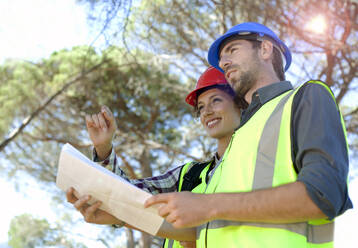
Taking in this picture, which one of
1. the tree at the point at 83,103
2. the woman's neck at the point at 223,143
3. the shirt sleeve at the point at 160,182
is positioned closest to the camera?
the shirt sleeve at the point at 160,182

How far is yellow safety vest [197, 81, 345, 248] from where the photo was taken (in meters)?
1.19

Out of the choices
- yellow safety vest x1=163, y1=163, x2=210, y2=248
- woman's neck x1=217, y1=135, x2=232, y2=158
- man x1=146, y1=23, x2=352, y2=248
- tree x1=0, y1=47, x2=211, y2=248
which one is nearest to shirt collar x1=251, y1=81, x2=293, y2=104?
man x1=146, y1=23, x2=352, y2=248

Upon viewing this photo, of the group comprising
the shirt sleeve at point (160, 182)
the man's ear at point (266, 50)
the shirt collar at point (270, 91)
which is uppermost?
the man's ear at point (266, 50)

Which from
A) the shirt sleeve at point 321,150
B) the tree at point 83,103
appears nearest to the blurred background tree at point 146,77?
the tree at point 83,103

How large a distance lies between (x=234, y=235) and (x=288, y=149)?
1.08ft

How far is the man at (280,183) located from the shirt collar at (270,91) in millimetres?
54

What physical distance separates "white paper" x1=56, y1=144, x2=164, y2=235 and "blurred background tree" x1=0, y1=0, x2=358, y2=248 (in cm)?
285

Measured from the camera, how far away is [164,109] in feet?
34.8

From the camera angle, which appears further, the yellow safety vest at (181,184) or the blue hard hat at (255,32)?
the yellow safety vest at (181,184)

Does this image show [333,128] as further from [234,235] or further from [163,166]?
[163,166]

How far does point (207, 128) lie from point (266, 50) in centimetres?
81

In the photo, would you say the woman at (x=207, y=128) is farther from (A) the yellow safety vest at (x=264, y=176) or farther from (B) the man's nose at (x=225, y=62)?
(B) the man's nose at (x=225, y=62)

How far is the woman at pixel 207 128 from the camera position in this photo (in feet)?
6.22

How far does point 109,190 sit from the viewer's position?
1320 mm
